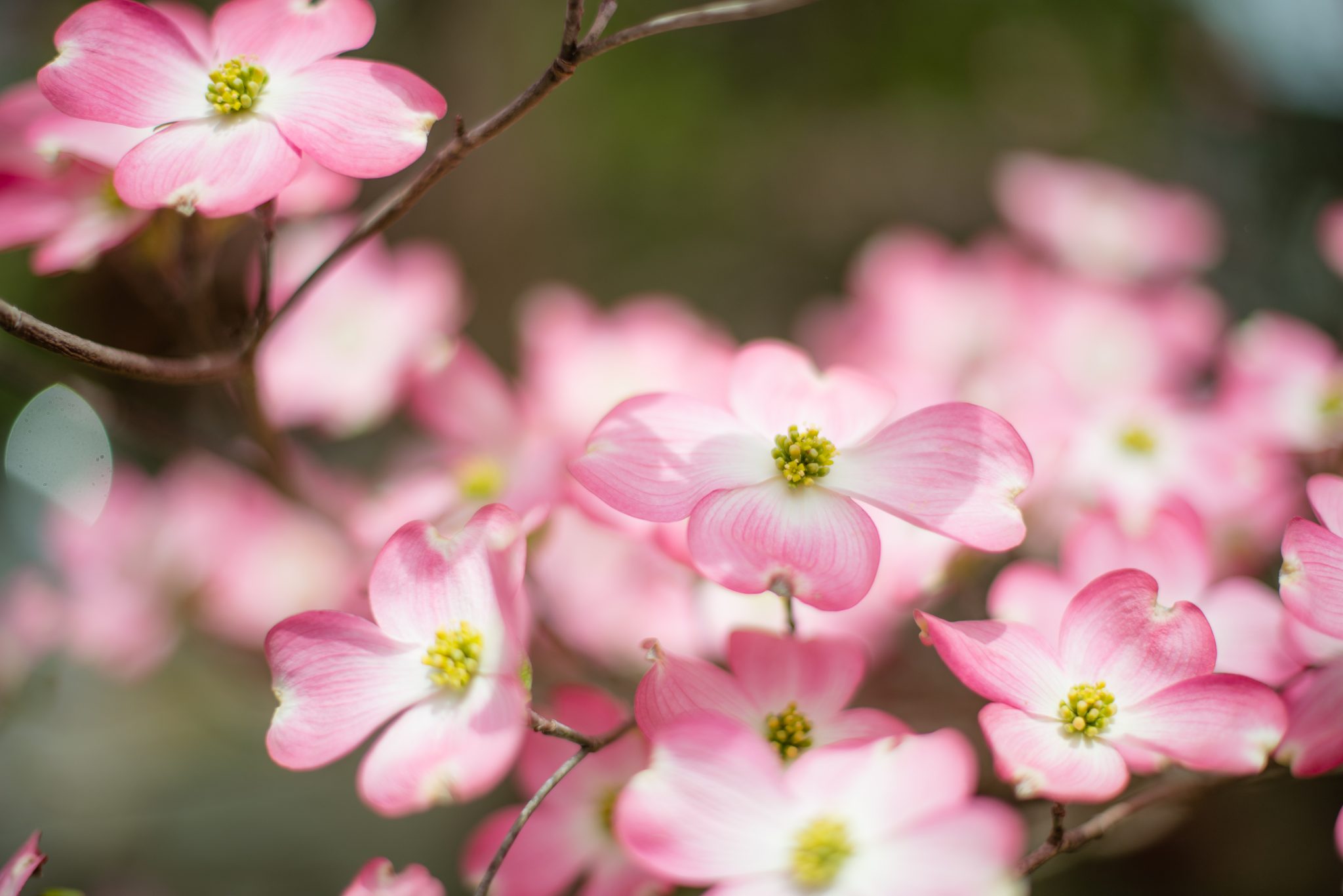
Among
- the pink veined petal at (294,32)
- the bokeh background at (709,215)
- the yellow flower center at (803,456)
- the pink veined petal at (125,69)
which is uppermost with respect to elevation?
the pink veined petal at (294,32)

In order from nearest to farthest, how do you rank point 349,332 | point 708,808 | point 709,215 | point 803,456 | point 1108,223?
point 708,808
point 803,456
point 349,332
point 1108,223
point 709,215

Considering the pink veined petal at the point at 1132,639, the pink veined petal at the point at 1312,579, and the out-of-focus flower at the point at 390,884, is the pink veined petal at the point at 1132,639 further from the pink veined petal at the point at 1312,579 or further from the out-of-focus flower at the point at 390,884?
the out-of-focus flower at the point at 390,884

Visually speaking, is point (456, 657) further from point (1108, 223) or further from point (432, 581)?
point (1108, 223)

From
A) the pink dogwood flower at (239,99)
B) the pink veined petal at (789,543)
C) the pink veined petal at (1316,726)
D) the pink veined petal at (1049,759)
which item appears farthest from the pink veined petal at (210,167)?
the pink veined petal at (1316,726)

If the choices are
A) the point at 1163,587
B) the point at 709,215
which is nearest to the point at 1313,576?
the point at 1163,587

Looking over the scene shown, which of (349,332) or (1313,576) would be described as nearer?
(1313,576)

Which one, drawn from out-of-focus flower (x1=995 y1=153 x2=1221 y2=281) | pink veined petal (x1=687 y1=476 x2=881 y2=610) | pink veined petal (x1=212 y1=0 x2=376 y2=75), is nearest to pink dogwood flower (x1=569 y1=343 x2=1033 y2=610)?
pink veined petal (x1=687 y1=476 x2=881 y2=610)
